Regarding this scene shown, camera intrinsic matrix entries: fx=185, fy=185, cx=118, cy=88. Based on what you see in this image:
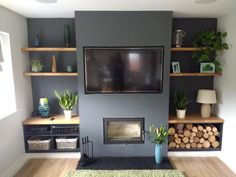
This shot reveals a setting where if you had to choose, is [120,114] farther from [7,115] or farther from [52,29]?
[52,29]

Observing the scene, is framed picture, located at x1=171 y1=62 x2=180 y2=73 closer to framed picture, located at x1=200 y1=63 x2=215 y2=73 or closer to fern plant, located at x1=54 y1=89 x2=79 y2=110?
framed picture, located at x1=200 y1=63 x2=215 y2=73

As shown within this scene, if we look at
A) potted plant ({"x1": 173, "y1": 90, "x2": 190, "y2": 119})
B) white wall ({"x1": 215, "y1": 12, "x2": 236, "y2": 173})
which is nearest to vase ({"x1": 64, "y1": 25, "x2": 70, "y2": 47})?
potted plant ({"x1": 173, "y1": 90, "x2": 190, "y2": 119})

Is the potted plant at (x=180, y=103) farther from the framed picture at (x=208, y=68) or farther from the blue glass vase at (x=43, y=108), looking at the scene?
the blue glass vase at (x=43, y=108)

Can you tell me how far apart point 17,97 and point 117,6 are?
210 centimetres

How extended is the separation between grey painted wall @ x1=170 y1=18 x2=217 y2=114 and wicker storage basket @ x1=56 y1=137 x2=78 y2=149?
187 centimetres

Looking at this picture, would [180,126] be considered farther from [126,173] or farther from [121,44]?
[121,44]

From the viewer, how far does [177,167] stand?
291 cm

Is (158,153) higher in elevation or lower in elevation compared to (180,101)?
lower

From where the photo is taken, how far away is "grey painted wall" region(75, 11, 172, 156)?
2.90 metres

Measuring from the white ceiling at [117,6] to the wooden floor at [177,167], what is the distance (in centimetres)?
243

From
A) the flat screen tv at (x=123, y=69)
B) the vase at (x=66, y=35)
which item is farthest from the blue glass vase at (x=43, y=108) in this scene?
the vase at (x=66, y=35)

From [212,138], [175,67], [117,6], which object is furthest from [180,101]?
[117,6]

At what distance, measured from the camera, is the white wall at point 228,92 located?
2834mm

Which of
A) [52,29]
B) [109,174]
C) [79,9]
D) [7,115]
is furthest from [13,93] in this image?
[109,174]
